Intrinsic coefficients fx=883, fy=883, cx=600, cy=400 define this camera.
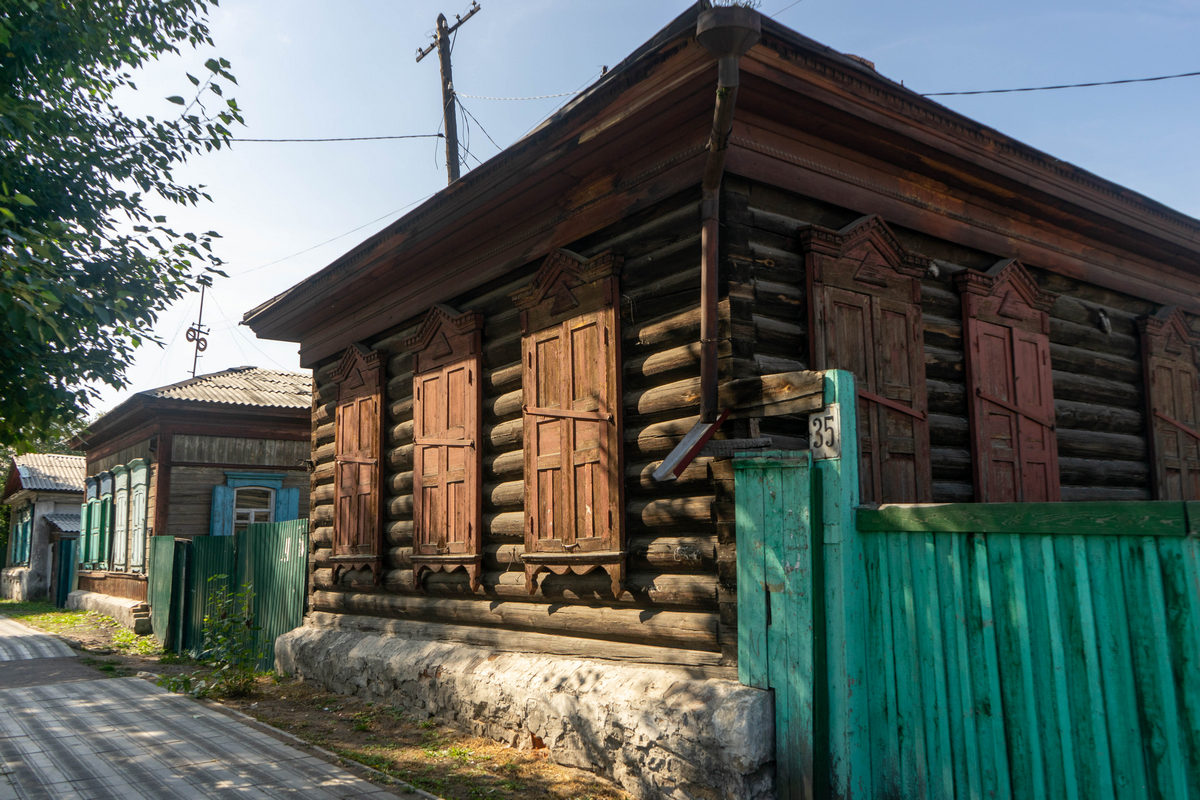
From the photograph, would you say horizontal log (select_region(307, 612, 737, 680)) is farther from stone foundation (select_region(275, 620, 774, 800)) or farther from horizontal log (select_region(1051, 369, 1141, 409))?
horizontal log (select_region(1051, 369, 1141, 409))

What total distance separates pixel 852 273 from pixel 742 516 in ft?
6.78

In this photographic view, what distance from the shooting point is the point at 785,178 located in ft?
19.1

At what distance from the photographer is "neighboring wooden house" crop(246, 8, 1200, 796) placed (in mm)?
5430

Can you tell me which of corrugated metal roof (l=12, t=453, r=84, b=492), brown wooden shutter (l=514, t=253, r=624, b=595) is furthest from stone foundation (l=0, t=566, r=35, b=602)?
brown wooden shutter (l=514, t=253, r=624, b=595)

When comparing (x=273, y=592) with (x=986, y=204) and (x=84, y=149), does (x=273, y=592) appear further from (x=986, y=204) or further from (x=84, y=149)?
(x=986, y=204)

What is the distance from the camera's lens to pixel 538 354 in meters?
6.97

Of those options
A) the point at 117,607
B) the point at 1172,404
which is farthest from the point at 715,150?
the point at 117,607

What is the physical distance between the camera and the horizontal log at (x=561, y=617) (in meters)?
5.46

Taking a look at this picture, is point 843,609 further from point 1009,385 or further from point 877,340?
point 1009,385

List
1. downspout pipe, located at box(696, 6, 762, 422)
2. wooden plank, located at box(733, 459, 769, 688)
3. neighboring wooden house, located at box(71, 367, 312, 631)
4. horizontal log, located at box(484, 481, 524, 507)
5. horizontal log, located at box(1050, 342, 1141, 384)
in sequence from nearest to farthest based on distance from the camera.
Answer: downspout pipe, located at box(696, 6, 762, 422)
wooden plank, located at box(733, 459, 769, 688)
horizontal log, located at box(484, 481, 524, 507)
horizontal log, located at box(1050, 342, 1141, 384)
neighboring wooden house, located at box(71, 367, 312, 631)

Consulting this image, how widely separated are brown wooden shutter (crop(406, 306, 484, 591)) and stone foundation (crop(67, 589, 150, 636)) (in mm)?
10278

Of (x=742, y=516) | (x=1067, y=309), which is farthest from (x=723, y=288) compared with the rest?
(x=1067, y=309)

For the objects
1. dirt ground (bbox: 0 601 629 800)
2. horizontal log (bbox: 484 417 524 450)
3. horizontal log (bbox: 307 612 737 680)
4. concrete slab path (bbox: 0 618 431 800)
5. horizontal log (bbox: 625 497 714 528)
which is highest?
horizontal log (bbox: 484 417 524 450)

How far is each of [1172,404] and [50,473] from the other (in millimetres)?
30674
